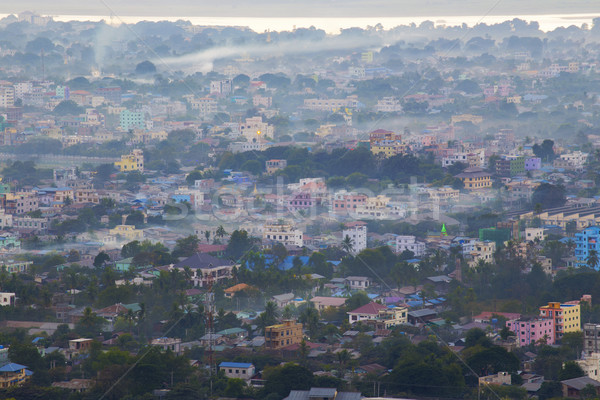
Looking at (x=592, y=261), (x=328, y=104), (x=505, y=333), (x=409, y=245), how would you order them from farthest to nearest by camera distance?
(x=328, y=104)
(x=409, y=245)
(x=592, y=261)
(x=505, y=333)

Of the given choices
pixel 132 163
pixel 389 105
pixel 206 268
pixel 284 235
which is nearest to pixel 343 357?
pixel 206 268

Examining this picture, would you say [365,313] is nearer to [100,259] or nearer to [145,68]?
[100,259]

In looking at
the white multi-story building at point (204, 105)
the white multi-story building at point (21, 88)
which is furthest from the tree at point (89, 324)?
the white multi-story building at point (21, 88)

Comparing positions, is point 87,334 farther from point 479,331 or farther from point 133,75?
point 133,75

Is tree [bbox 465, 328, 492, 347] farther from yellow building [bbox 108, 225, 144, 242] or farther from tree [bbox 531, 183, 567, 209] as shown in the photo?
tree [bbox 531, 183, 567, 209]

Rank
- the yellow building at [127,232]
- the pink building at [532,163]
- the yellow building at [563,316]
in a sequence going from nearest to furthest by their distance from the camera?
the yellow building at [563,316], the yellow building at [127,232], the pink building at [532,163]

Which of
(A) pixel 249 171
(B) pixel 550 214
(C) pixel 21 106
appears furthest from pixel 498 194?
(C) pixel 21 106

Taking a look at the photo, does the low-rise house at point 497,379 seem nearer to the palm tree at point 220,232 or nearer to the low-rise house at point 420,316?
the low-rise house at point 420,316
